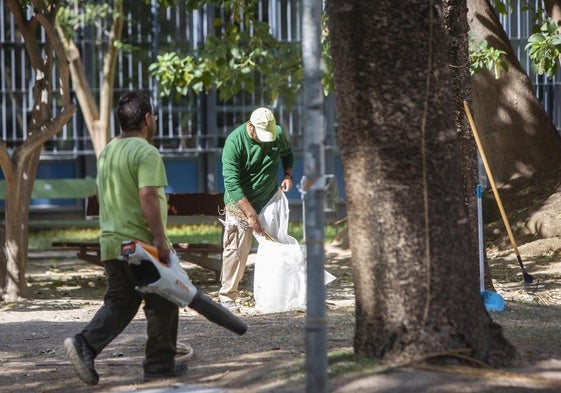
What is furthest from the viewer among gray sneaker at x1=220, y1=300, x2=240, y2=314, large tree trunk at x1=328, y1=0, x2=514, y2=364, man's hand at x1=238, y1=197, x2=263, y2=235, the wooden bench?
the wooden bench

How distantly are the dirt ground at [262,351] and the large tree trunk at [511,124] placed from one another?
134 inches

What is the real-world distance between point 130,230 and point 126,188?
247 mm

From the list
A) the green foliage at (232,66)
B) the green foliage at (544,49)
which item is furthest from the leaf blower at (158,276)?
the green foliage at (232,66)

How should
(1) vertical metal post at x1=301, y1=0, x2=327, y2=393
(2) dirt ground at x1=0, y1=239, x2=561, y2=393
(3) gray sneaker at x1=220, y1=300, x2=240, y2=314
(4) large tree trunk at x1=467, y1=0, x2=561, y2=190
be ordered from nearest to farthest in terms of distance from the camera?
(1) vertical metal post at x1=301, y1=0, x2=327, y2=393, (2) dirt ground at x1=0, y1=239, x2=561, y2=393, (3) gray sneaker at x1=220, y1=300, x2=240, y2=314, (4) large tree trunk at x1=467, y1=0, x2=561, y2=190

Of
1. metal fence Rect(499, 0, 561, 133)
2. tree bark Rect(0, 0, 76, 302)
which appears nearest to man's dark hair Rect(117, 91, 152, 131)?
tree bark Rect(0, 0, 76, 302)

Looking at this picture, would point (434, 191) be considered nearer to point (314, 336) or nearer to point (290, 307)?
point (314, 336)

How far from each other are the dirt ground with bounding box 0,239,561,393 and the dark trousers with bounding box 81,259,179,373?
17cm

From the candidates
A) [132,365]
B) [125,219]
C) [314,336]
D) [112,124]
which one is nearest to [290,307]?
[132,365]

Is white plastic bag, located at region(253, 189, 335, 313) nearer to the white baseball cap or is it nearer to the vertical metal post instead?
the white baseball cap

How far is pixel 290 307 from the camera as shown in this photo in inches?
419

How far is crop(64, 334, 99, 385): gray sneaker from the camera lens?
23.4 ft

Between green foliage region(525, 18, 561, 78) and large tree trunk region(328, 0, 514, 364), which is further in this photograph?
green foliage region(525, 18, 561, 78)

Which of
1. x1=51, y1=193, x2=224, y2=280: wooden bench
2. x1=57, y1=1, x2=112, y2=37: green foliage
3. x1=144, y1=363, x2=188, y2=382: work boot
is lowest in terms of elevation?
x1=144, y1=363, x2=188, y2=382: work boot

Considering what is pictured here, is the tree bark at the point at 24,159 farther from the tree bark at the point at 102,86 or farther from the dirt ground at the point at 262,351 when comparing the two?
the tree bark at the point at 102,86
